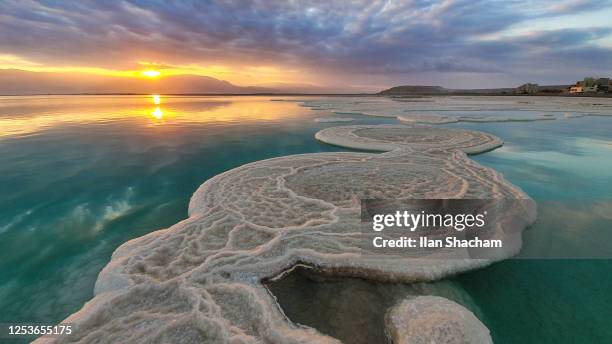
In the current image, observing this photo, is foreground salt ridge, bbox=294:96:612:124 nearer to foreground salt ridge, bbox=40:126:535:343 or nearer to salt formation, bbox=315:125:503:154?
salt formation, bbox=315:125:503:154

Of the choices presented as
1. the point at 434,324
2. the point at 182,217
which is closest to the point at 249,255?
the point at 182,217

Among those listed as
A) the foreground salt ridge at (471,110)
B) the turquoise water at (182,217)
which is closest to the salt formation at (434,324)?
the turquoise water at (182,217)

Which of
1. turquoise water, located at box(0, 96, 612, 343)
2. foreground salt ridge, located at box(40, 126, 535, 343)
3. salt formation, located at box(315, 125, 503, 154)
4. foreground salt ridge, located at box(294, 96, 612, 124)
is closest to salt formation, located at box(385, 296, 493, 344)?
turquoise water, located at box(0, 96, 612, 343)

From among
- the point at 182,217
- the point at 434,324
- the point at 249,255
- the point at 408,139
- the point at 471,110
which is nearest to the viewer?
the point at 434,324

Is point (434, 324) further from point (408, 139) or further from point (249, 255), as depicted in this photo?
point (408, 139)

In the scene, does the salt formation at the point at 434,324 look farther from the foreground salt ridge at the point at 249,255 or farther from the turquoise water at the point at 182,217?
the foreground salt ridge at the point at 249,255

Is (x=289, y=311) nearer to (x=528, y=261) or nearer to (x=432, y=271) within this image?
(x=432, y=271)

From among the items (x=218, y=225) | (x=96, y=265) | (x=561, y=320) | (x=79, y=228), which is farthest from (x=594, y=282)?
(x=79, y=228)
